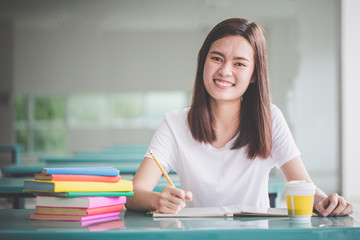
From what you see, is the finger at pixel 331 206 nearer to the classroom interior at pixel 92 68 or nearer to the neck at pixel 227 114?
the neck at pixel 227 114

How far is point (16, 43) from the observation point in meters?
9.12

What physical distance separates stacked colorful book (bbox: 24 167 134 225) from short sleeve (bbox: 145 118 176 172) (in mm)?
414

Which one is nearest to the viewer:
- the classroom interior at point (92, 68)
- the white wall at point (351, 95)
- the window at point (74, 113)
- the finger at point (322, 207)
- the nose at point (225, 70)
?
the finger at point (322, 207)

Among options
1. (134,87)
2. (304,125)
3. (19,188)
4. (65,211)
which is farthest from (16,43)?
(65,211)

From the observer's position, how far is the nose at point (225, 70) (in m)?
1.49

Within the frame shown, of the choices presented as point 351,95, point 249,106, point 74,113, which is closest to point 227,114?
point 249,106

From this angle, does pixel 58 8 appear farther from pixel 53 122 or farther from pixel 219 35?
pixel 219 35

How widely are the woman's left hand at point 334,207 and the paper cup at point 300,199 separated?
0.31ft

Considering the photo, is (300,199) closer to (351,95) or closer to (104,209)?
(104,209)

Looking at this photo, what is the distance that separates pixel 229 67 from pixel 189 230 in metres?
0.70

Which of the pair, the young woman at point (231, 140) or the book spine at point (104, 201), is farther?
the young woman at point (231, 140)

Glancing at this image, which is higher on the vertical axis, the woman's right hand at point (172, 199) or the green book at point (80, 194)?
the green book at point (80, 194)

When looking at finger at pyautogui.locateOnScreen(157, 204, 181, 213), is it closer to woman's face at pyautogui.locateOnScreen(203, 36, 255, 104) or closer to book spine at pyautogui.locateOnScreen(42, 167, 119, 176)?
book spine at pyautogui.locateOnScreen(42, 167, 119, 176)

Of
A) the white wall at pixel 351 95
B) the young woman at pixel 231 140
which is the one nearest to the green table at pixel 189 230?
the young woman at pixel 231 140
